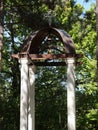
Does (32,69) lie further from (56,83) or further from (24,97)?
(56,83)

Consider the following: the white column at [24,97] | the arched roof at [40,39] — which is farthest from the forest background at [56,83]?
the white column at [24,97]

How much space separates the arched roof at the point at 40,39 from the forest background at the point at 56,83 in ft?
24.3

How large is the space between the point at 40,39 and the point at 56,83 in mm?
9142

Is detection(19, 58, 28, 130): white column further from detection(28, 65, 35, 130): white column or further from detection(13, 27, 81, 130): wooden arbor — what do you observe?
detection(28, 65, 35, 130): white column

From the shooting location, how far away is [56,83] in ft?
75.2

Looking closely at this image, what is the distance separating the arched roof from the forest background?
741 centimetres

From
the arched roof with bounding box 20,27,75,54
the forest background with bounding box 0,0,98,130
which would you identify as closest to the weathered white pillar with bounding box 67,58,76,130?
the arched roof with bounding box 20,27,75,54

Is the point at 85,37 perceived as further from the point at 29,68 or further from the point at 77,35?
the point at 29,68

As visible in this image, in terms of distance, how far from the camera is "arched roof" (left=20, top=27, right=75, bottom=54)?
1266 cm

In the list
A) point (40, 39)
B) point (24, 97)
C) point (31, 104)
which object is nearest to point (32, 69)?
point (40, 39)

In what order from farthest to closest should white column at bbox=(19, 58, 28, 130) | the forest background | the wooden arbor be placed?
the forest background, white column at bbox=(19, 58, 28, 130), the wooden arbor

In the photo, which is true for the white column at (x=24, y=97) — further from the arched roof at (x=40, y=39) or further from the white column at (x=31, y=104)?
the white column at (x=31, y=104)

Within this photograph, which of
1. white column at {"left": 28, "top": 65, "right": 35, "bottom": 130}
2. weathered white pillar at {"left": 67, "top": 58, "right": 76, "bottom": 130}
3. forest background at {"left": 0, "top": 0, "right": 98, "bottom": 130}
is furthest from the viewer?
forest background at {"left": 0, "top": 0, "right": 98, "bottom": 130}

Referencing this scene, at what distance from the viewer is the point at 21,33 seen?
23.5 meters
